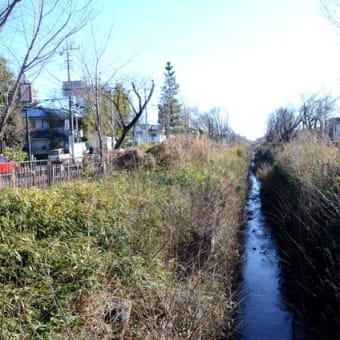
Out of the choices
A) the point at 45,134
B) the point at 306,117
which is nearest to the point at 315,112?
the point at 306,117

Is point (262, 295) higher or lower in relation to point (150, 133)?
lower

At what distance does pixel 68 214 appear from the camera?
561 centimetres

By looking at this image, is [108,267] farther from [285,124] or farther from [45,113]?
[45,113]

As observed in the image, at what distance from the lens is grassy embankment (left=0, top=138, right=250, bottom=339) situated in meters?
3.83

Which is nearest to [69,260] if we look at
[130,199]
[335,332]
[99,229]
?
[99,229]

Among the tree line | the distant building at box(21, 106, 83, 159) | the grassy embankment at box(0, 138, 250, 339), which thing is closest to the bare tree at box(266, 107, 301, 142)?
the tree line

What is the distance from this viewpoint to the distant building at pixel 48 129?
2215 inches

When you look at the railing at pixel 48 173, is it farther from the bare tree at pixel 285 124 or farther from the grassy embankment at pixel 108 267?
the bare tree at pixel 285 124

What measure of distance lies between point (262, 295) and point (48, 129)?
54.1 meters

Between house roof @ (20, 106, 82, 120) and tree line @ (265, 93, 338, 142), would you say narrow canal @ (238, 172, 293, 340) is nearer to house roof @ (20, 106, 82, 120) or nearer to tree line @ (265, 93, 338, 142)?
tree line @ (265, 93, 338, 142)

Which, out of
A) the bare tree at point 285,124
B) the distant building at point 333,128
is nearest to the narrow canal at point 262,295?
the distant building at point 333,128

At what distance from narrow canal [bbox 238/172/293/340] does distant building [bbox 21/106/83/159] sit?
145 ft

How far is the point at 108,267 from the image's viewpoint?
4832 mm

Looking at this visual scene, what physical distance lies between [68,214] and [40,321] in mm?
2081
